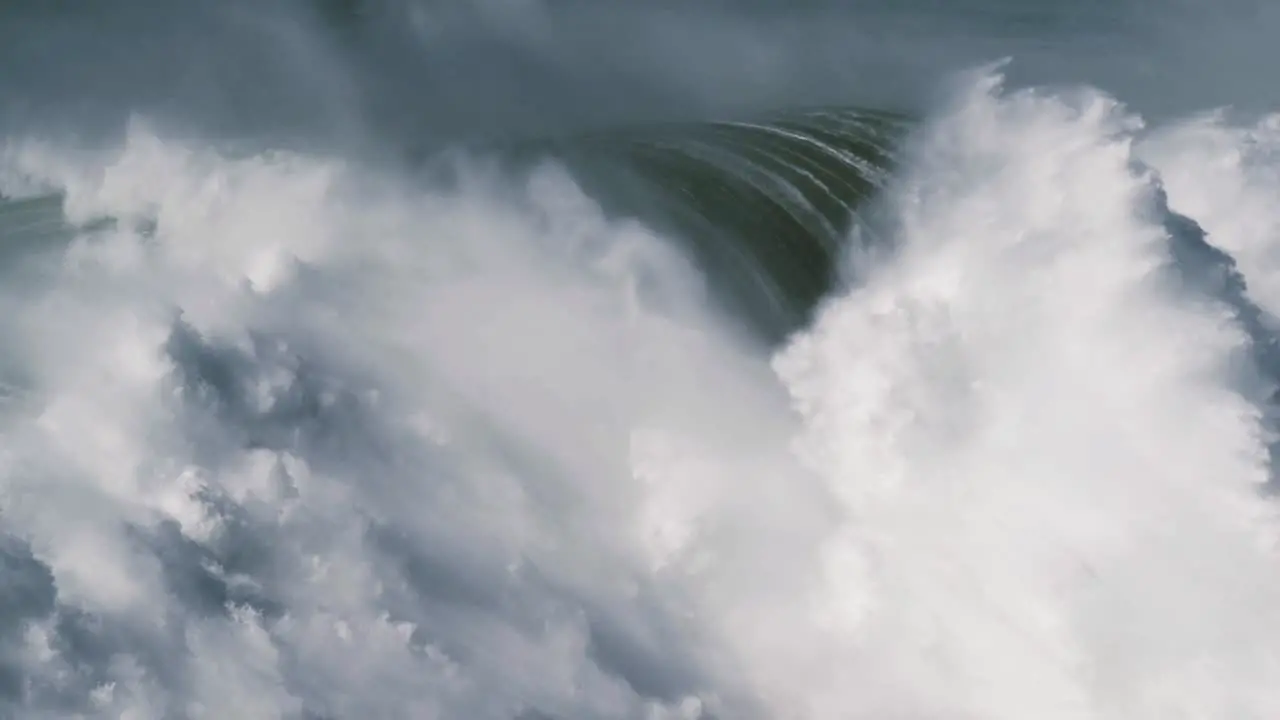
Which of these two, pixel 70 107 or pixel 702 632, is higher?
pixel 70 107

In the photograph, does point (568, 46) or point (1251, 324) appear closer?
point (1251, 324)

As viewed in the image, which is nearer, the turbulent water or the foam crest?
the turbulent water

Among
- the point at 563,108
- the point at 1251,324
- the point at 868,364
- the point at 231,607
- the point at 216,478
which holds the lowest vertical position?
the point at 231,607

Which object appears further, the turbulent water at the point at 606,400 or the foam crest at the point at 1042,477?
the foam crest at the point at 1042,477

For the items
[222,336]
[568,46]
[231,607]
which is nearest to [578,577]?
[231,607]

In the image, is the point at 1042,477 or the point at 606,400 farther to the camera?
the point at 606,400

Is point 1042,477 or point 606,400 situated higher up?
point 1042,477

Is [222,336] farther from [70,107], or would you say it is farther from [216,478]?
[70,107]

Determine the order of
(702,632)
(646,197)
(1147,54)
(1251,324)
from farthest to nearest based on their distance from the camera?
(1147,54)
(646,197)
(1251,324)
(702,632)
